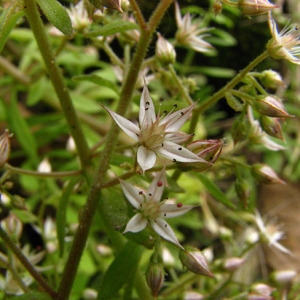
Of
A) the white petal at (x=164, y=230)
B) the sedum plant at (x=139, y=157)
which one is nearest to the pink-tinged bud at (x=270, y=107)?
the sedum plant at (x=139, y=157)

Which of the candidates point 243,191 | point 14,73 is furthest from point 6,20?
point 14,73

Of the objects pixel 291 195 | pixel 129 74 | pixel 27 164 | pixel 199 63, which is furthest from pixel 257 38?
pixel 129 74

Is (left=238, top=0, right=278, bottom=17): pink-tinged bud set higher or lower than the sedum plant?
higher

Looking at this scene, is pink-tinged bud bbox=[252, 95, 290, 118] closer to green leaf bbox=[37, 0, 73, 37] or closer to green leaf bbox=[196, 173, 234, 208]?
green leaf bbox=[196, 173, 234, 208]

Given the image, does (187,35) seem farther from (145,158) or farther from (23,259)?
(23,259)

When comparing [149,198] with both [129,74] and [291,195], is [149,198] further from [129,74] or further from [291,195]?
[291,195]

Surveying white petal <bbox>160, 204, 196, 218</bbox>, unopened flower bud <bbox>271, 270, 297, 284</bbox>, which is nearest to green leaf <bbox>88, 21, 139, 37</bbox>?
white petal <bbox>160, 204, 196, 218</bbox>

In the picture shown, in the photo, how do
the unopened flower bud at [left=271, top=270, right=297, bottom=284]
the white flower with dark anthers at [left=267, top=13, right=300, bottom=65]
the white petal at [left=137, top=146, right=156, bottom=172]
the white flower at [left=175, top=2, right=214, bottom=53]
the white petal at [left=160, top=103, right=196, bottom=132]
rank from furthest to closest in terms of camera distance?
the unopened flower bud at [left=271, top=270, right=297, bottom=284]
the white flower at [left=175, top=2, right=214, bottom=53]
the white flower with dark anthers at [left=267, top=13, right=300, bottom=65]
the white petal at [left=160, top=103, right=196, bottom=132]
the white petal at [left=137, top=146, right=156, bottom=172]
